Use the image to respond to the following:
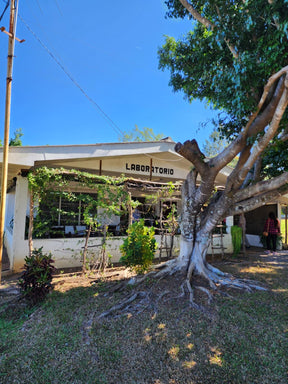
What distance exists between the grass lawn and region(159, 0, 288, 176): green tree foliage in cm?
349

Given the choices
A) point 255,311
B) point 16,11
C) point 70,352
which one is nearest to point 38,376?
point 70,352

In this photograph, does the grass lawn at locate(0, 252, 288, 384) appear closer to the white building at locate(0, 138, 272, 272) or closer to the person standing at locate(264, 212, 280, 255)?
the white building at locate(0, 138, 272, 272)

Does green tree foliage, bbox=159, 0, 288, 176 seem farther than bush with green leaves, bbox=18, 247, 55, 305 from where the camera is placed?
No

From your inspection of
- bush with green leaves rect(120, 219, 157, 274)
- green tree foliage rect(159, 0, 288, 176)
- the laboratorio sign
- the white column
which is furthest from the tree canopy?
the white column

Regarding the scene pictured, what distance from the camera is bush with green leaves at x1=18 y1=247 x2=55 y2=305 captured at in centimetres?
435

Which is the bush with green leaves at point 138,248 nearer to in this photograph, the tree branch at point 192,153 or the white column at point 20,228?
the tree branch at point 192,153

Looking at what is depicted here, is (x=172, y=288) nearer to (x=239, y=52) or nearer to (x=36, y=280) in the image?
(x=36, y=280)

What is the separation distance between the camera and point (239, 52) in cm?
449

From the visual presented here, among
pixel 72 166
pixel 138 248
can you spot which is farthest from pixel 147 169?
pixel 138 248

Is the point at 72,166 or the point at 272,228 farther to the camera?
the point at 272,228

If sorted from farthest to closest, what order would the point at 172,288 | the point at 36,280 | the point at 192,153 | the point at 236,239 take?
the point at 236,239 < the point at 172,288 < the point at 192,153 < the point at 36,280

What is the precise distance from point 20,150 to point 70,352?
5283 millimetres

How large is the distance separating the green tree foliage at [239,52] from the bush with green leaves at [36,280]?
15.6ft

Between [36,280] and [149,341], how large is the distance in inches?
97.7
